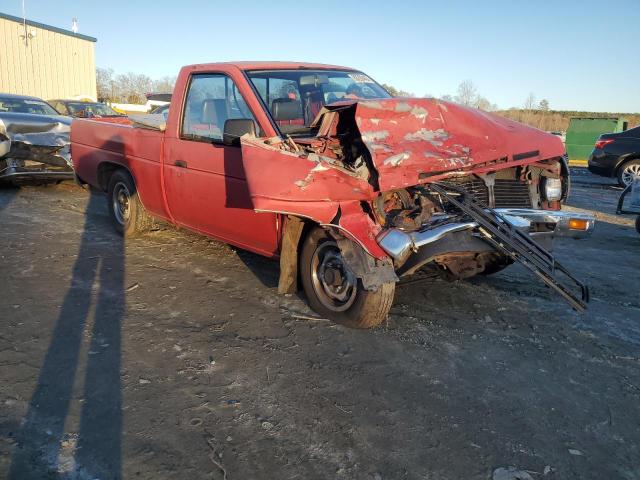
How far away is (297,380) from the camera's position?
3.10m

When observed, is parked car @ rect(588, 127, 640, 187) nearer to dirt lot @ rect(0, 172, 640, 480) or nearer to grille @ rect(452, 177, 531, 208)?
dirt lot @ rect(0, 172, 640, 480)

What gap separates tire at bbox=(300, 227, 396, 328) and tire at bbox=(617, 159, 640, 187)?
10858 mm

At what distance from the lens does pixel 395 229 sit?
342 cm

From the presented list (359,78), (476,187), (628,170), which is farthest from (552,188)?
(628,170)

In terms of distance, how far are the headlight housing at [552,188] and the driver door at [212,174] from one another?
2218 mm

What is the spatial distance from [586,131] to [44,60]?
28135 millimetres

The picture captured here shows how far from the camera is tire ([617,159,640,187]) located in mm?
12041

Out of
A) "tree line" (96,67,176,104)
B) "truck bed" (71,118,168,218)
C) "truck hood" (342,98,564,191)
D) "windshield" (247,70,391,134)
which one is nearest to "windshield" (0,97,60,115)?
"truck bed" (71,118,168,218)

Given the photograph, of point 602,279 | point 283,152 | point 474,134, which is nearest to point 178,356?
point 283,152

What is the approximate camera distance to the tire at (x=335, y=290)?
11.8 feet

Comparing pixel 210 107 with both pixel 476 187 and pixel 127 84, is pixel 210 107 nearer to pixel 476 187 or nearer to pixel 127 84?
pixel 476 187

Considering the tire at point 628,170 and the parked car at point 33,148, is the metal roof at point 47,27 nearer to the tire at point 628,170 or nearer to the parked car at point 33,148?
the parked car at point 33,148

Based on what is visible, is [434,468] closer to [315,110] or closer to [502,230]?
[502,230]

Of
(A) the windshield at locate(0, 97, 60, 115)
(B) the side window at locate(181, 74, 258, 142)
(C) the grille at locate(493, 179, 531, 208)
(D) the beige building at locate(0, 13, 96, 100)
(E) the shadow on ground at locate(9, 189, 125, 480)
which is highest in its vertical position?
(D) the beige building at locate(0, 13, 96, 100)
